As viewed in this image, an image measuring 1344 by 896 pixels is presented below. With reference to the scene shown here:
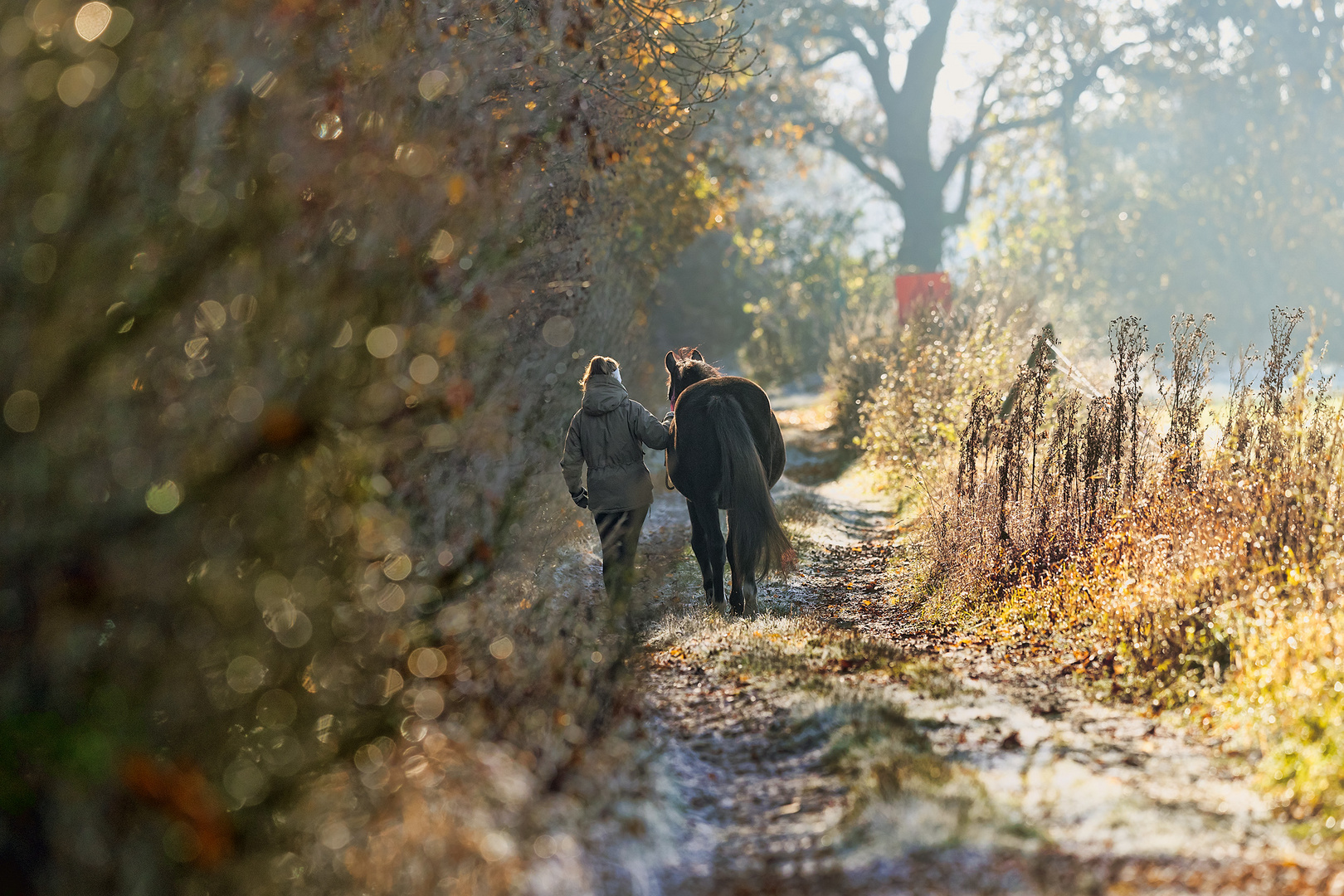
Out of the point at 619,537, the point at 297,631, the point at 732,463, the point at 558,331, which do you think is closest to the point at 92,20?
the point at 297,631

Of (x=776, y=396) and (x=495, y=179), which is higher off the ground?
(x=495, y=179)

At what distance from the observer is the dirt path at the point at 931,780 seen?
11.8 ft

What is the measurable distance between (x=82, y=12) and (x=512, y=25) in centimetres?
475

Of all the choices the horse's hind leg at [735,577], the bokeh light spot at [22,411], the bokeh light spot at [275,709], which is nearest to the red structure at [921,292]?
the horse's hind leg at [735,577]

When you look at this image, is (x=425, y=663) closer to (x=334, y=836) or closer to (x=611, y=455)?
(x=334, y=836)

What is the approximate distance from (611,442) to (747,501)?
3.44 ft

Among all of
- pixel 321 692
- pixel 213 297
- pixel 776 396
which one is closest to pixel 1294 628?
pixel 321 692

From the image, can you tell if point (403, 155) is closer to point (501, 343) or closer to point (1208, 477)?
point (501, 343)

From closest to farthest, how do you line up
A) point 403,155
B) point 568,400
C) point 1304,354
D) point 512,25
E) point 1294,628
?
point 403,155, point 1294,628, point 1304,354, point 512,25, point 568,400

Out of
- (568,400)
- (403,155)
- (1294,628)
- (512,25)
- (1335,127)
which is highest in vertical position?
(1335,127)

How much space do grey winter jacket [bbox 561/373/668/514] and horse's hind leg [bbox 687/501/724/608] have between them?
24.7 inches

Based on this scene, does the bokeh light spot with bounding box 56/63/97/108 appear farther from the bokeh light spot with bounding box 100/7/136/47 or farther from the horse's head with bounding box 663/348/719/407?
the horse's head with bounding box 663/348/719/407

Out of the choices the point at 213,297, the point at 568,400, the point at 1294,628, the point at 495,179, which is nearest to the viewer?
the point at 213,297

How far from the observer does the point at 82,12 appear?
10.5 ft
